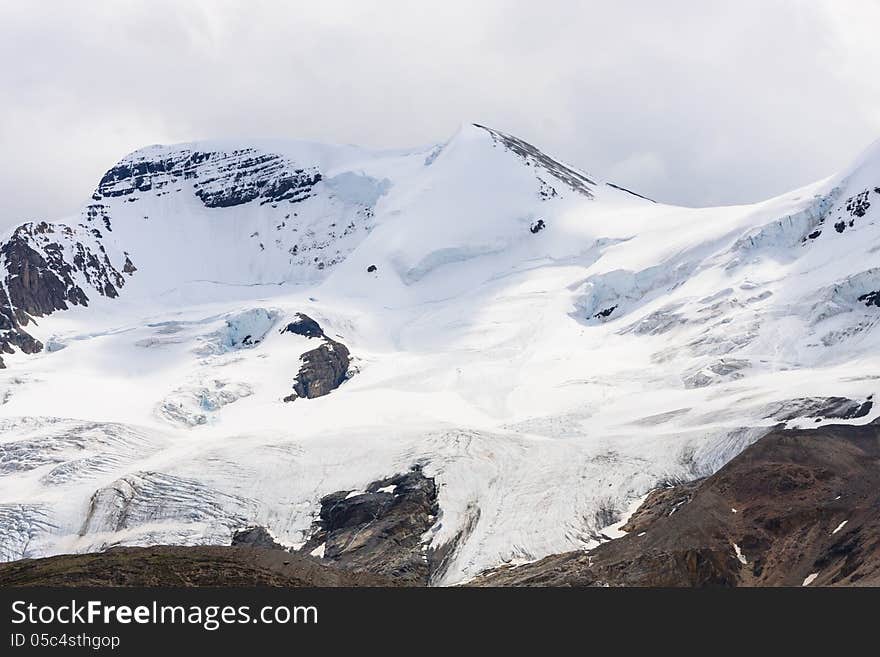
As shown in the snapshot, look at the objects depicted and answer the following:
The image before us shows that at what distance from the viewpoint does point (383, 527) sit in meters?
122

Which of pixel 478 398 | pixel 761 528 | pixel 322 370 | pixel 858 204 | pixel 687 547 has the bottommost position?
pixel 687 547

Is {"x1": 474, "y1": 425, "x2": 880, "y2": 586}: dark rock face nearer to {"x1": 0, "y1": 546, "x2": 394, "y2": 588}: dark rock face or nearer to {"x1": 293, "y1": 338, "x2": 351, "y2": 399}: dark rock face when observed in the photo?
{"x1": 0, "y1": 546, "x2": 394, "y2": 588}: dark rock face

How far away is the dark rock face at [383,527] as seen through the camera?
4515 inches

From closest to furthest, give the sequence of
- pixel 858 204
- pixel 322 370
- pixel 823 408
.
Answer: pixel 823 408, pixel 858 204, pixel 322 370

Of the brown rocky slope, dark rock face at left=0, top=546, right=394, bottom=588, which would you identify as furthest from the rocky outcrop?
dark rock face at left=0, top=546, right=394, bottom=588

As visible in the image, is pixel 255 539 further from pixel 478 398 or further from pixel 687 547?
pixel 478 398

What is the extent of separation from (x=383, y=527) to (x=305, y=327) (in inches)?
2862

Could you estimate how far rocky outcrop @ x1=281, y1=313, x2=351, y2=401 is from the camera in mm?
176250

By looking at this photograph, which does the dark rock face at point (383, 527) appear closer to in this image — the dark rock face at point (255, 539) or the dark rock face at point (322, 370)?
the dark rock face at point (255, 539)

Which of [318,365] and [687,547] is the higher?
[318,365]

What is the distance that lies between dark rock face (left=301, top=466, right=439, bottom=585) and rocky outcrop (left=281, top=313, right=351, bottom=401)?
44.6 meters

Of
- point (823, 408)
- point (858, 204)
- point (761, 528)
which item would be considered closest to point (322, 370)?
point (858, 204)

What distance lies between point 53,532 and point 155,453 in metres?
20.9

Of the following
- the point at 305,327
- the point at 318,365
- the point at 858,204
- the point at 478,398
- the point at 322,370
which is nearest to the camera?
the point at 478,398
